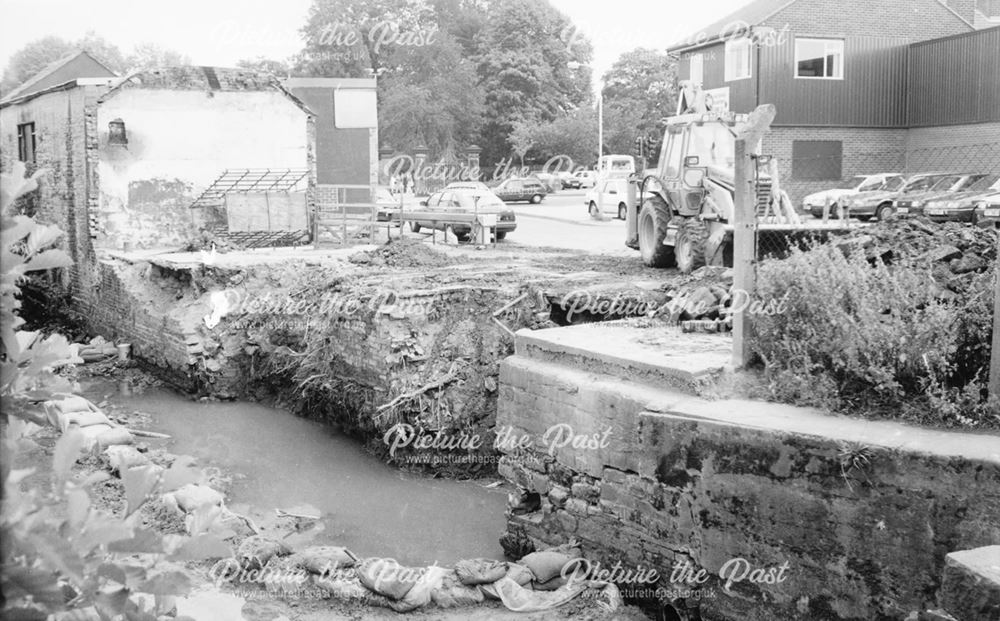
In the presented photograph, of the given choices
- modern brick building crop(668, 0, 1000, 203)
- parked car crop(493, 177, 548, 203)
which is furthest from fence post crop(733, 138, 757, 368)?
parked car crop(493, 177, 548, 203)

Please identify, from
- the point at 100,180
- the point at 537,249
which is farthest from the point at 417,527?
the point at 100,180

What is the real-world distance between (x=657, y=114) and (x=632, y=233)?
34942 mm

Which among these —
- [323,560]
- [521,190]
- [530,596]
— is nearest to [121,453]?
[323,560]

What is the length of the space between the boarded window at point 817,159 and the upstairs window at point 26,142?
72.7ft

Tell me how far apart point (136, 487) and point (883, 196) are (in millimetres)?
27931

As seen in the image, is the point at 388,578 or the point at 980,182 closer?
the point at 388,578

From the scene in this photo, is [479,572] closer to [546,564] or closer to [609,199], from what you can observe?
[546,564]

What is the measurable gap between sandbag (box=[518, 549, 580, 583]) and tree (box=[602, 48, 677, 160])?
4106cm

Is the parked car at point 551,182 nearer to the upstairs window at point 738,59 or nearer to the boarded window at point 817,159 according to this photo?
the upstairs window at point 738,59

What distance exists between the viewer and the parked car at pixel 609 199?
104 ft

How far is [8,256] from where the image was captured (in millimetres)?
2080

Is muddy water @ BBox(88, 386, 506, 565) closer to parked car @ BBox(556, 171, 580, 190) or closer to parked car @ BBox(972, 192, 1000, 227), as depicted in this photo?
parked car @ BBox(972, 192, 1000, 227)

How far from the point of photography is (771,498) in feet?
22.0

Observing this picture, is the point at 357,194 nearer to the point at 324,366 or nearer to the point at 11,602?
the point at 324,366
